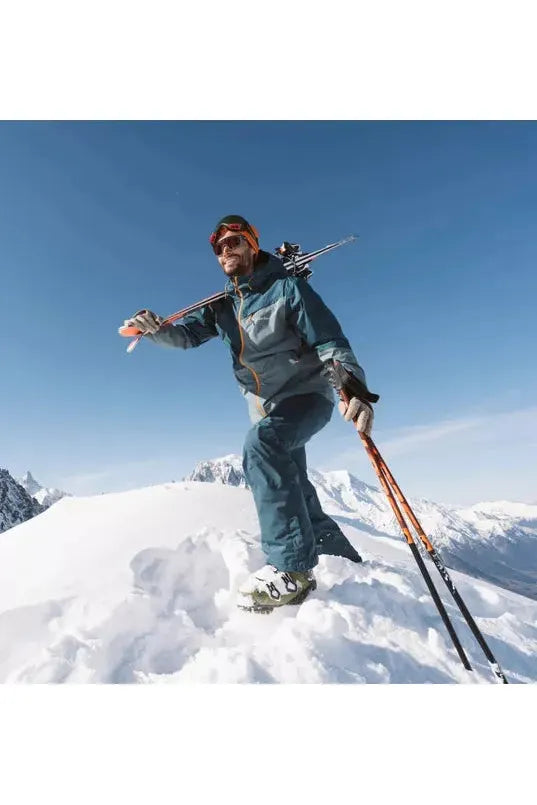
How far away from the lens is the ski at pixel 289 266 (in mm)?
3908

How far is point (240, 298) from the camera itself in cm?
372

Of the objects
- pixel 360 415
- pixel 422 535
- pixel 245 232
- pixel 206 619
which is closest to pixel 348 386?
pixel 360 415

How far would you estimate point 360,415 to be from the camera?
2770 millimetres

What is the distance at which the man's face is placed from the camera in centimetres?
377

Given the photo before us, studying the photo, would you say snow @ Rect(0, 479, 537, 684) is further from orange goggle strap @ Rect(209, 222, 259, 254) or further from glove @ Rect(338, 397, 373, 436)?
orange goggle strap @ Rect(209, 222, 259, 254)

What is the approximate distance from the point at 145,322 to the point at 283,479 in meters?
1.98

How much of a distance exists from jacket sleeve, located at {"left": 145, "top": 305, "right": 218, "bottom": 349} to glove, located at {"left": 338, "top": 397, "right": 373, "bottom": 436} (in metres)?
2.02

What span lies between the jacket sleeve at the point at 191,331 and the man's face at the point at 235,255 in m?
0.55

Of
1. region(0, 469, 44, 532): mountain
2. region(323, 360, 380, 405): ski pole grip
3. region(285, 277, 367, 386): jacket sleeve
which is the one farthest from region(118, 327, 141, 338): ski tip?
region(0, 469, 44, 532): mountain

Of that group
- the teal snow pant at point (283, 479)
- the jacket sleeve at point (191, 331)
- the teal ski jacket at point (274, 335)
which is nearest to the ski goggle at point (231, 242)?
the teal ski jacket at point (274, 335)

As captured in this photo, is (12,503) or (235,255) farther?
(12,503)

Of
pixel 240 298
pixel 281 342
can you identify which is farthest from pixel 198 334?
pixel 281 342

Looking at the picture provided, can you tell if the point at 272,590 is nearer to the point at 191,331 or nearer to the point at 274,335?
the point at 274,335

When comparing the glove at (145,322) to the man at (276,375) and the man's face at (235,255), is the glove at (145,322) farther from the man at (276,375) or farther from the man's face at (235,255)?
the man's face at (235,255)
